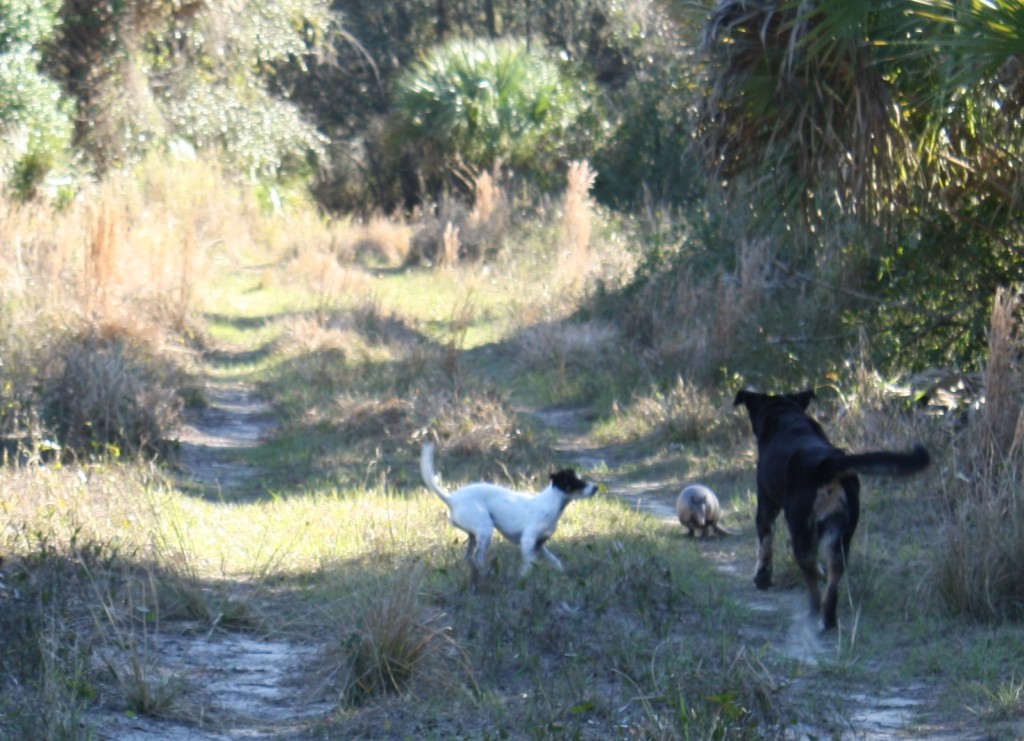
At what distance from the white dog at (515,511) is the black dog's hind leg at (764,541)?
0.85 m

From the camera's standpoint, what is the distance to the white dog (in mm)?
6496

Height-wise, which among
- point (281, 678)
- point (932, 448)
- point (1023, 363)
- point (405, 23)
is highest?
point (405, 23)

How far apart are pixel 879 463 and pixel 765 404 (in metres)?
1.47

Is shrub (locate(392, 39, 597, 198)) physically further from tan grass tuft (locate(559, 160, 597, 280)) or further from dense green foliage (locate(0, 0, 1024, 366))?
tan grass tuft (locate(559, 160, 597, 280))

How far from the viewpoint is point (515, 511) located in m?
6.56

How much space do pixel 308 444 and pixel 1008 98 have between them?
17.9 ft

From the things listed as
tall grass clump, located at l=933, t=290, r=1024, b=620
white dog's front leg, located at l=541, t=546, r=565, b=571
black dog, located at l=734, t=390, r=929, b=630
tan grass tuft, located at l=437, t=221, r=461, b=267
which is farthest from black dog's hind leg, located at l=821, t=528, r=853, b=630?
tan grass tuft, located at l=437, t=221, r=461, b=267

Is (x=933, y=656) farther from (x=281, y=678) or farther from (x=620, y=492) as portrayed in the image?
(x=620, y=492)

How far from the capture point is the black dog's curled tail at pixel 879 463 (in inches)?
219

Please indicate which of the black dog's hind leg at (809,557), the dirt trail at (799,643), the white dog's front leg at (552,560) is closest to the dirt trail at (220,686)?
the white dog's front leg at (552,560)

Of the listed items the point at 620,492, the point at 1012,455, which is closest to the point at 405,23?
the point at 620,492

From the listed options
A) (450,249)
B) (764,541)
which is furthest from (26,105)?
(764,541)

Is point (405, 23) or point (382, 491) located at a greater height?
point (405, 23)

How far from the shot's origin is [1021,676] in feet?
16.6
